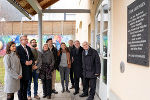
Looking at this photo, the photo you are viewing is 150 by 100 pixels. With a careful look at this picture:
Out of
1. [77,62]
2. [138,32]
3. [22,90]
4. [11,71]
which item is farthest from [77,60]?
[138,32]

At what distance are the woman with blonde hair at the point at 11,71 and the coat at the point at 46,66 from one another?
1450 millimetres

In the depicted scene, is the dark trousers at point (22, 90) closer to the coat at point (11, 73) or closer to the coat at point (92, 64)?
the coat at point (11, 73)

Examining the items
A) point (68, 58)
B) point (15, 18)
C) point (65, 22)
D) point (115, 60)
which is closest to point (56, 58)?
point (68, 58)

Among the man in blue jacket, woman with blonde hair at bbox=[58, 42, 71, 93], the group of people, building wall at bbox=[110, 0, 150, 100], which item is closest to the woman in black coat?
the group of people

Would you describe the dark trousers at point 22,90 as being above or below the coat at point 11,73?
below

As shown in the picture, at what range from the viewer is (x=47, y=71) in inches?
214

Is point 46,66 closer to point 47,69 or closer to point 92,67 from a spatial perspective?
point 47,69

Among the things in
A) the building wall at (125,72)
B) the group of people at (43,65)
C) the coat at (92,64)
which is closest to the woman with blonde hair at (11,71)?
the group of people at (43,65)

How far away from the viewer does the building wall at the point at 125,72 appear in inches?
92.3

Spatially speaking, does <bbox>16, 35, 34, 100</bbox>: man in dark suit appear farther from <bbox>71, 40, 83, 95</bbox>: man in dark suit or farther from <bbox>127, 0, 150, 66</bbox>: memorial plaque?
<bbox>127, 0, 150, 66</bbox>: memorial plaque

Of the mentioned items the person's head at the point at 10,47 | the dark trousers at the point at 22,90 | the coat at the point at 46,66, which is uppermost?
the person's head at the point at 10,47

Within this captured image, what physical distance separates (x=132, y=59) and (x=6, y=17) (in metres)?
25.4

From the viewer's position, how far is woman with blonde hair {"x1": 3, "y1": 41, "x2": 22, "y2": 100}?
3.86 m

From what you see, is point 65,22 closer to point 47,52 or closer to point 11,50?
point 47,52
